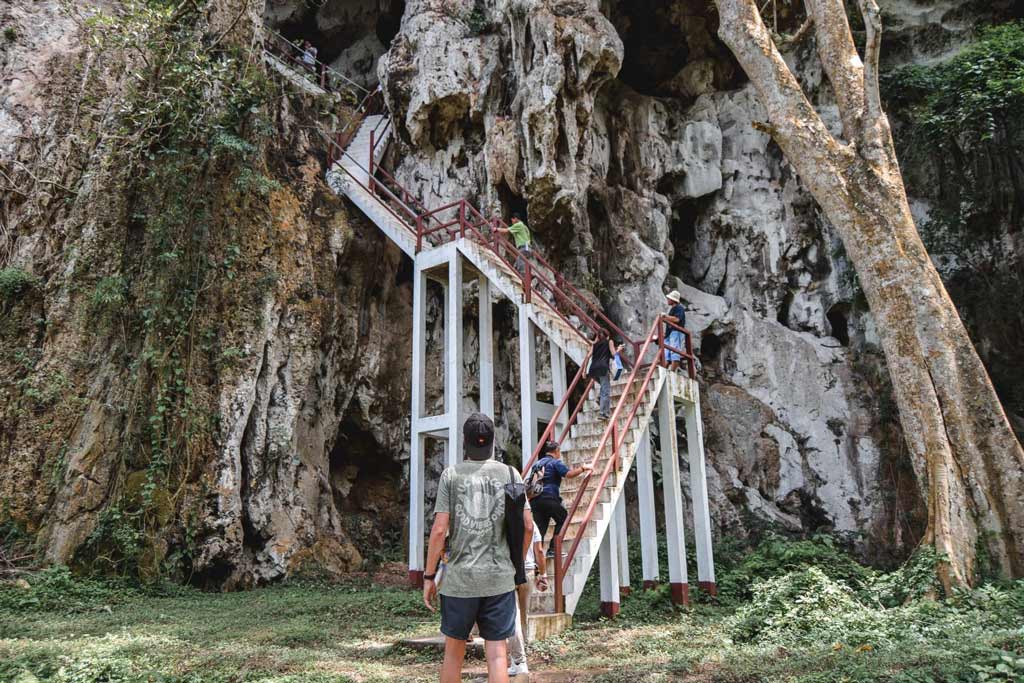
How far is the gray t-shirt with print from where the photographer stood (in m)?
3.67

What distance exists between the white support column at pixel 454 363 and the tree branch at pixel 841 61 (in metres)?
6.52

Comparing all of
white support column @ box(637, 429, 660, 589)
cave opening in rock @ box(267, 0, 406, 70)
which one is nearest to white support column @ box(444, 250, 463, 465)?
white support column @ box(637, 429, 660, 589)

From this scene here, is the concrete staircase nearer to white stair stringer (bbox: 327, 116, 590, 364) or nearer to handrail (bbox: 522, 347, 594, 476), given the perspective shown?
white stair stringer (bbox: 327, 116, 590, 364)

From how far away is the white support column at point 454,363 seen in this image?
12.1 metres

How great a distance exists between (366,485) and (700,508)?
8.02 metres

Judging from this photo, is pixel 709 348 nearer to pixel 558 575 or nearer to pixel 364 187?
pixel 364 187

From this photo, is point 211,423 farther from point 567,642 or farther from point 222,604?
point 567,642

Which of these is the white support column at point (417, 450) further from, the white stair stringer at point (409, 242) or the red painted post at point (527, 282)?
the red painted post at point (527, 282)

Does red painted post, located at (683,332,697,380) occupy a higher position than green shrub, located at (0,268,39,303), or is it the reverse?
green shrub, located at (0,268,39,303)

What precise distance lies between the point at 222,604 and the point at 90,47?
10675 mm

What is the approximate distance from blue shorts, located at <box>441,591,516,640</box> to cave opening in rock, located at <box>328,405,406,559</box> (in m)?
12.1

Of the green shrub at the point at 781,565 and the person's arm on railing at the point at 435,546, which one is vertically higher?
the person's arm on railing at the point at 435,546

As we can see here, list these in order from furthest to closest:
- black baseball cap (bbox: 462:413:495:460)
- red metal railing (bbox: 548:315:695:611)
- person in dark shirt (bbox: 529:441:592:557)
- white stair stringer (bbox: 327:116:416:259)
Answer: white stair stringer (bbox: 327:116:416:259), red metal railing (bbox: 548:315:695:611), person in dark shirt (bbox: 529:441:592:557), black baseball cap (bbox: 462:413:495:460)

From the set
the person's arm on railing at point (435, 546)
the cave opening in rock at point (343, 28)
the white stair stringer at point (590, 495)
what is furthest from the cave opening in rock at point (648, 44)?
the person's arm on railing at point (435, 546)
